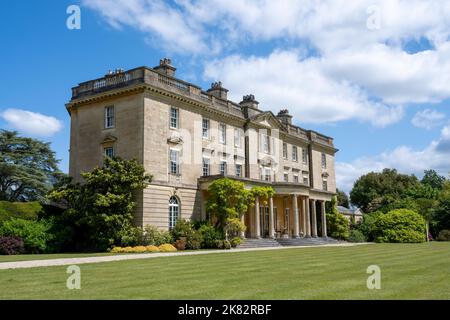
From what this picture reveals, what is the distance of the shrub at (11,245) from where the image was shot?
24.4 m

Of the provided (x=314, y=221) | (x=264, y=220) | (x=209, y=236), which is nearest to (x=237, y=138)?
(x=264, y=220)

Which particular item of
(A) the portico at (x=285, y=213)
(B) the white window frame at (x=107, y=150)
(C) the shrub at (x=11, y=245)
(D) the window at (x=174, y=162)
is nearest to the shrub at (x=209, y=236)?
(A) the portico at (x=285, y=213)

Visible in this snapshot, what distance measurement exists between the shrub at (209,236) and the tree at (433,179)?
79.1m

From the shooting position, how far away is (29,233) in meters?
25.9

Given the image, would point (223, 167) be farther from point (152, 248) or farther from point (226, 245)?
point (152, 248)

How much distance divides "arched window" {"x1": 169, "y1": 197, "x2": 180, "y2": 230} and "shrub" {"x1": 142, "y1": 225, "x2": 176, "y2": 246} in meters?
2.08

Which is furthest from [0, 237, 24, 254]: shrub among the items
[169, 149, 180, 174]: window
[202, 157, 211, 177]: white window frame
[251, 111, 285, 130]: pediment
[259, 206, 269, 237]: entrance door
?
[251, 111, 285, 130]: pediment

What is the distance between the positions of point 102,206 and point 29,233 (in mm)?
4195

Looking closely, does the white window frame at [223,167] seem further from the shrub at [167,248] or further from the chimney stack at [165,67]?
the shrub at [167,248]
